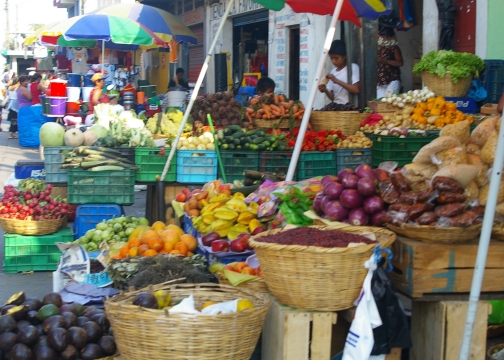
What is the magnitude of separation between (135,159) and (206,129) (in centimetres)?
100

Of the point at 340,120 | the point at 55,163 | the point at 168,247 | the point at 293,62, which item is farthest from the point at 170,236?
the point at 293,62

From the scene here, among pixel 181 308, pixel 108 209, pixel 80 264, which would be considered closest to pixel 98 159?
pixel 108 209

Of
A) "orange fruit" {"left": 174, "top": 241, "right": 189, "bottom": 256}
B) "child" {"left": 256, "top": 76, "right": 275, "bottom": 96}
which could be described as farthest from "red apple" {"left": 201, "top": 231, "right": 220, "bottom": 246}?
"child" {"left": 256, "top": 76, "right": 275, "bottom": 96}

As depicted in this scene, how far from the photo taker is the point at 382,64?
11250 mm

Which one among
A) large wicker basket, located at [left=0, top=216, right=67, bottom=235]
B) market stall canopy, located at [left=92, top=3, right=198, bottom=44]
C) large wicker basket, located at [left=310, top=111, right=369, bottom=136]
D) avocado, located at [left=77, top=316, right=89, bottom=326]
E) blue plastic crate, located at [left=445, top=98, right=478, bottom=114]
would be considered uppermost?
market stall canopy, located at [left=92, top=3, right=198, bottom=44]

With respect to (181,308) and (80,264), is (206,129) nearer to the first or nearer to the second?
(80,264)

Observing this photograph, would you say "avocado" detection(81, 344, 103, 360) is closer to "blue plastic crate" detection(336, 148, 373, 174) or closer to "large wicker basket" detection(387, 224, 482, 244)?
"large wicker basket" detection(387, 224, 482, 244)

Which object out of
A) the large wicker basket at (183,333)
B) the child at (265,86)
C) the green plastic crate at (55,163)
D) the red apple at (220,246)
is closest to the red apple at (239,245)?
the red apple at (220,246)

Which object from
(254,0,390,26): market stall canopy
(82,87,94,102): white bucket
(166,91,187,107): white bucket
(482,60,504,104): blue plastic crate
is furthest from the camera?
(82,87,94,102): white bucket

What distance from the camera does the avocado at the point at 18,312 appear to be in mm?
4230

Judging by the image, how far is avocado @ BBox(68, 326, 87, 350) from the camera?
410 cm

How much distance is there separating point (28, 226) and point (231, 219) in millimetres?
2768

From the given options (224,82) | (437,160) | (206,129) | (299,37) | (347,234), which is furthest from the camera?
(224,82)

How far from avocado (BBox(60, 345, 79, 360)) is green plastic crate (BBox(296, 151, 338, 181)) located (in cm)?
394
